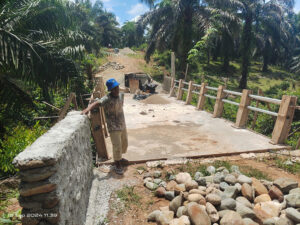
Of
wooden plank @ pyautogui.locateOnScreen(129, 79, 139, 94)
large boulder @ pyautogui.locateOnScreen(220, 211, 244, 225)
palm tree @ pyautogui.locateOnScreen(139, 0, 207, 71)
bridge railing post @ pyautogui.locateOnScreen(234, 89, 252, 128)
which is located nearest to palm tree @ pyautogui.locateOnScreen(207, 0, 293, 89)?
palm tree @ pyautogui.locateOnScreen(139, 0, 207, 71)

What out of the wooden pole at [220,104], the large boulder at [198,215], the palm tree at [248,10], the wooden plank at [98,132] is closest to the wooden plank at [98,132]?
the wooden plank at [98,132]

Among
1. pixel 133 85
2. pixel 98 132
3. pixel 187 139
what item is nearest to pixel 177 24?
pixel 133 85

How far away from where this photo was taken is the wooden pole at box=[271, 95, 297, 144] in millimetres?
4473

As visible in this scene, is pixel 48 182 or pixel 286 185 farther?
pixel 286 185

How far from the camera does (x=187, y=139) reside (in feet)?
17.3

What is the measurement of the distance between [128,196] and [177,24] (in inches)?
585

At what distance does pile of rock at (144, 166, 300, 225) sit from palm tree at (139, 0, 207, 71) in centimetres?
1342

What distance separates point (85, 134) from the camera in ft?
9.53

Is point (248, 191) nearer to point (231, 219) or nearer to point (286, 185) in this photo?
point (286, 185)

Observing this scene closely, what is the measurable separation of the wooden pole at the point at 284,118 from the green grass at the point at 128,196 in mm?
3460

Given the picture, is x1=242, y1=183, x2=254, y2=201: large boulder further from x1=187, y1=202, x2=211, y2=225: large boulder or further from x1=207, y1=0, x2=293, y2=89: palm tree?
x1=207, y1=0, x2=293, y2=89: palm tree

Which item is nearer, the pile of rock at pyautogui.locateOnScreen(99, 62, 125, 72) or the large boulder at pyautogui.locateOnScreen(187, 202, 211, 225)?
the large boulder at pyautogui.locateOnScreen(187, 202, 211, 225)

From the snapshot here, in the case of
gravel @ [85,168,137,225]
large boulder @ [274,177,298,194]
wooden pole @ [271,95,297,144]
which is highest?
wooden pole @ [271,95,297,144]

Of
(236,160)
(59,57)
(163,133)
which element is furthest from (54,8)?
(236,160)
